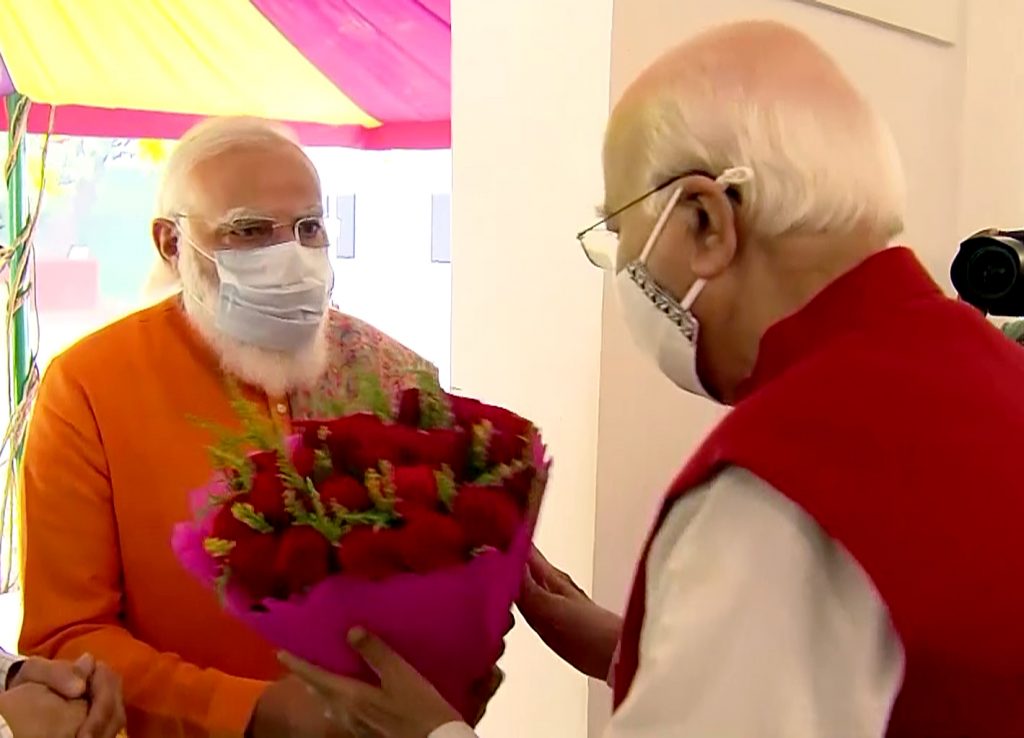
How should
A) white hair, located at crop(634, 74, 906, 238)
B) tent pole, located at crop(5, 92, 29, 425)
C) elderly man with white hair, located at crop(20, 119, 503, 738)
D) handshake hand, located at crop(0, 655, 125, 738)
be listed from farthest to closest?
1. tent pole, located at crop(5, 92, 29, 425)
2. elderly man with white hair, located at crop(20, 119, 503, 738)
3. handshake hand, located at crop(0, 655, 125, 738)
4. white hair, located at crop(634, 74, 906, 238)

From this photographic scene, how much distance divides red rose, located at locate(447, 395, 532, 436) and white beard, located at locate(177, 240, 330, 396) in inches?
21.9

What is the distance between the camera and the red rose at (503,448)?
1.16m

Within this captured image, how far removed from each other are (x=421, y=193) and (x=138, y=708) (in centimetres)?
352

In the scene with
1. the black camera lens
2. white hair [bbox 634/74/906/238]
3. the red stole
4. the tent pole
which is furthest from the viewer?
the tent pole

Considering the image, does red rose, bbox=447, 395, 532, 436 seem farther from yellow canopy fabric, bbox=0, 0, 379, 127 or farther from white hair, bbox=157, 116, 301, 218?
yellow canopy fabric, bbox=0, 0, 379, 127

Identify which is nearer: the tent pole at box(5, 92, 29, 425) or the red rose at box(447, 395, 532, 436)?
the red rose at box(447, 395, 532, 436)

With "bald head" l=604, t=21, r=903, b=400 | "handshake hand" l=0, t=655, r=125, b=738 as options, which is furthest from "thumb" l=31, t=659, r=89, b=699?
"bald head" l=604, t=21, r=903, b=400

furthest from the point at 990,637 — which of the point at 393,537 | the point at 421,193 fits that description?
the point at 421,193

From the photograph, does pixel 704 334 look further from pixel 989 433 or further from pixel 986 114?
pixel 986 114

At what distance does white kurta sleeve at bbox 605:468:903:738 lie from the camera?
A: 2.92 feet

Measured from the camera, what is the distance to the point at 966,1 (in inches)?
110

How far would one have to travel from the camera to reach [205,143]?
1.71 metres

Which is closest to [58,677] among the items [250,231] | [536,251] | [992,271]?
[250,231]

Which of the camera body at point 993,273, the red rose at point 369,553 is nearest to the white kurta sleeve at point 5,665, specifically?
the red rose at point 369,553
